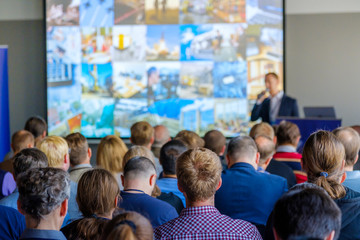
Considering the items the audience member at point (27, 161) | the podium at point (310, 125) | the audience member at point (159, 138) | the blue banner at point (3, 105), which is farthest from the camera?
the blue banner at point (3, 105)

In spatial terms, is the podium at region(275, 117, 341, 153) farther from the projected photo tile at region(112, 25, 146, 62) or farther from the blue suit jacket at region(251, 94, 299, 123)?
the projected photo tile at region(112, 25, 146, 62)

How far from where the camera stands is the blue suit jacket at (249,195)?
9.86 ft

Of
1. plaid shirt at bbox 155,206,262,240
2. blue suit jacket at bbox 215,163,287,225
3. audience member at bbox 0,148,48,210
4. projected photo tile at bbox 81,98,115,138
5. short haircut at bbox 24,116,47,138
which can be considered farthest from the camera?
projected photo tile at bbox 81,98,115,138

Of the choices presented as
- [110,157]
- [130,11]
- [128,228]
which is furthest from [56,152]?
[130,11]

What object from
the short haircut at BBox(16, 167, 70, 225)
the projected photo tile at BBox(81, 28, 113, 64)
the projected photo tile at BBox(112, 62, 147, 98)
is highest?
the projected photo tile at BBox(81, 28, 113, 64)

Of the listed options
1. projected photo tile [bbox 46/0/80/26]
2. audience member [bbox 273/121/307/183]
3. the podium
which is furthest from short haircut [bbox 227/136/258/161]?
projected photo tile [bbox 46/0/80/26]

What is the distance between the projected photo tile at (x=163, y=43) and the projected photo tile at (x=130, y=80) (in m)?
0.26

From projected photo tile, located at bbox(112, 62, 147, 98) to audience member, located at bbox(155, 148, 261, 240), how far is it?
18.1ft

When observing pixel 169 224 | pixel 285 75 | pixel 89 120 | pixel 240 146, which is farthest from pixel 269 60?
pixel 169 224

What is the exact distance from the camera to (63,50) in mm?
7707

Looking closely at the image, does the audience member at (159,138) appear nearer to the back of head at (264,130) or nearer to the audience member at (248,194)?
→ the back of head at (264,130)

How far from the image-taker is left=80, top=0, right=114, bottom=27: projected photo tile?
24.9 feet

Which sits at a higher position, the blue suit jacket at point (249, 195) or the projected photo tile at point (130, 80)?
the projected photo tile at point (130, 80)

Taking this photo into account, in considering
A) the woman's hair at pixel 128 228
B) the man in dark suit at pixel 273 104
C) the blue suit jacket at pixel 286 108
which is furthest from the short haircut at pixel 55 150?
the blue suit jacket at pixel 286 108
